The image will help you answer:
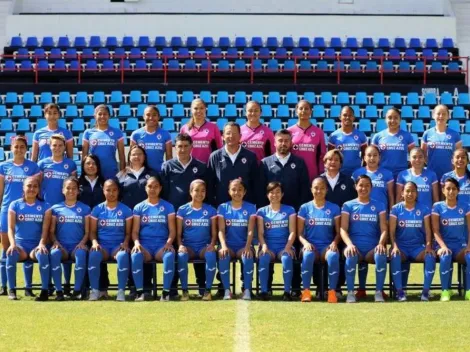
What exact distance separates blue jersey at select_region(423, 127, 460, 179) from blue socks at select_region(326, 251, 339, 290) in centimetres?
217

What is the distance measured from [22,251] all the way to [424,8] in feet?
62.5

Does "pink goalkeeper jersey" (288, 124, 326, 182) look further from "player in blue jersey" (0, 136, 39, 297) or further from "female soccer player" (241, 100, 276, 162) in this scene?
"player in blue jersey" (0, 136, 39, 297)

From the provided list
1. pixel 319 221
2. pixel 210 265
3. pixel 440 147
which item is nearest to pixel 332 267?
pixel 319 221

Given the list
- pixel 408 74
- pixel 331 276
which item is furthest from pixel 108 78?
pixel 331 276

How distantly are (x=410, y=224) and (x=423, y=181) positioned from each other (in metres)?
0.73

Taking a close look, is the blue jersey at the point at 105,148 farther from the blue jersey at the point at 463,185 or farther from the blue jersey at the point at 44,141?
the blue jersey at the point at 463,185

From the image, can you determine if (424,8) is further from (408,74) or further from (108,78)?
(108,78)

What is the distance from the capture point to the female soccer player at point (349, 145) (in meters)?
12.9

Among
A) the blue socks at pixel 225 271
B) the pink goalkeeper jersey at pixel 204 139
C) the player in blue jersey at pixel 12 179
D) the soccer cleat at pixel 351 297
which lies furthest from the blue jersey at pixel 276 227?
the player in blue jersey at pixel 12 179

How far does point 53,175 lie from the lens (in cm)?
1255

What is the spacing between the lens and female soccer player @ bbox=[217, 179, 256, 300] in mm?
11742

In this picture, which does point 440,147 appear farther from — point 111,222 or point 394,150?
point 111,222

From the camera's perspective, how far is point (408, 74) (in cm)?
2653

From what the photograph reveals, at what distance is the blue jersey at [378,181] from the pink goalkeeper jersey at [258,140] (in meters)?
1.00
